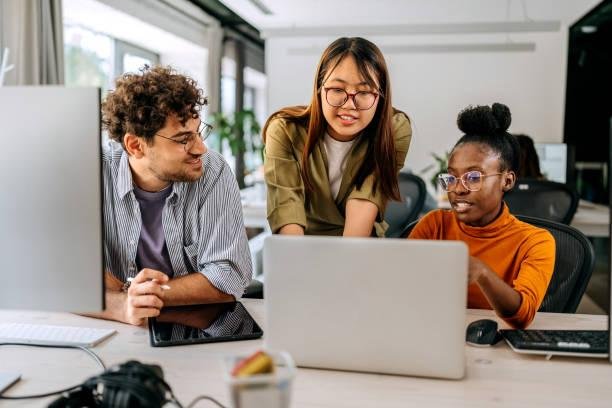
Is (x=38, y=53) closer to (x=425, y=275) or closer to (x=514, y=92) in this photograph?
(x=425, y=275)

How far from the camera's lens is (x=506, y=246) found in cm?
149

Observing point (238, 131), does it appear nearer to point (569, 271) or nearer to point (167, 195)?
point (167, 195)

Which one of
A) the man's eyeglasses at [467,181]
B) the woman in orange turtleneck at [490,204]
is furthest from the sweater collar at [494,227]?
the man's eyeglasses at [467,181]

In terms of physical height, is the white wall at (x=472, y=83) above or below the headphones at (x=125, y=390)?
above

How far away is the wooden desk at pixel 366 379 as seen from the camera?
33.7 inches

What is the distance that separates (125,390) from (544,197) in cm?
254

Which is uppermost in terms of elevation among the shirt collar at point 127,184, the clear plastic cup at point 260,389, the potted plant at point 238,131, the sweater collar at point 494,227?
the potted plant at point 238,131

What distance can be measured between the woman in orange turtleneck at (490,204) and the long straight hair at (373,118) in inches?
6.4

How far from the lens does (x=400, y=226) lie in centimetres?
305

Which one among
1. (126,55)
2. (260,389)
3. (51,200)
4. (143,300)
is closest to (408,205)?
(143,300)

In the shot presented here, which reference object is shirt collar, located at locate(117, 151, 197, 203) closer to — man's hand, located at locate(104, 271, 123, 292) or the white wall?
man's hand, located at locate(104, 271, 123, 292)

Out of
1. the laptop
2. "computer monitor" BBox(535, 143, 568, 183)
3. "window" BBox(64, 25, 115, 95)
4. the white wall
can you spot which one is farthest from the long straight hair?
the white wall

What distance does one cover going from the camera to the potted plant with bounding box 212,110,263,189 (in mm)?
6500

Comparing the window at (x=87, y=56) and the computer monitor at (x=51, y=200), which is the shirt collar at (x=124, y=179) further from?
the window at (x=87, y=56)
